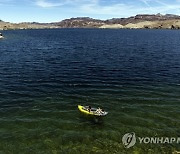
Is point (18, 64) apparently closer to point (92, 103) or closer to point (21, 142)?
point (92, 103)

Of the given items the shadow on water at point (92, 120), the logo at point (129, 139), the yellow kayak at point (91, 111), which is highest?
the yellow kayak at point (91, 111)

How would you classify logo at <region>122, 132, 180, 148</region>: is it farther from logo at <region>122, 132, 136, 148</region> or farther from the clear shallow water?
the clear shallow water

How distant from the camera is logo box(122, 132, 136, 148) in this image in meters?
37.5

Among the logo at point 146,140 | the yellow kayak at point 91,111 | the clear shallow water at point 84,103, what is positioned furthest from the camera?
the yellow kayak at point 91,111

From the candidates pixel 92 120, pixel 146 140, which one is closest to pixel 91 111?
pixel 92 120

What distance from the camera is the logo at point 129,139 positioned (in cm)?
3748

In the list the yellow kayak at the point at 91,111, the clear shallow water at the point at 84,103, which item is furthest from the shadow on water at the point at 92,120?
the yellow kayak at the point at 91,111

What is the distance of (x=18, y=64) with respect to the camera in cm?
9000

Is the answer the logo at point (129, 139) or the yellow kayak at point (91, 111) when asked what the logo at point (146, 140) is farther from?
the yellow kayak at point (91, 111)

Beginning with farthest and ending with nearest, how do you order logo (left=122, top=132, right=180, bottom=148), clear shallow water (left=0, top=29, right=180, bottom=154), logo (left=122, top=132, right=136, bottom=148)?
logo (left=122, top=132, right=180, bottom=148) → clear shallow water (left=0, top=29, right=180, bottom=154) → logo (left=122, top=132, right=136, bottom=148)

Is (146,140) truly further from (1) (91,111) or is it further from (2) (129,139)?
(1) (91,111)

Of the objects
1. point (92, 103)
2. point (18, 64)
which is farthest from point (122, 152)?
point (18, 64)

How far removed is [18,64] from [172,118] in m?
61.1

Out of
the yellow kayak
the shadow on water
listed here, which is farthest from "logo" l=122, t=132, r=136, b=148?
→ the yellow kayak
